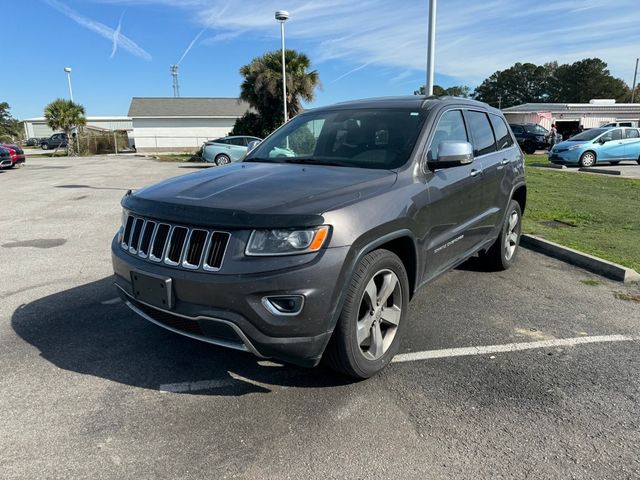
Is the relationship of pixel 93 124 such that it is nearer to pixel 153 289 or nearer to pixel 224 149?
pixel 224 149

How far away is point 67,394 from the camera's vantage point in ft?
9.99

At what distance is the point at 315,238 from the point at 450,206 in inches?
66.8

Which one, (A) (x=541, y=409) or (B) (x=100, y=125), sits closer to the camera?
(A) (x=541, y=409)

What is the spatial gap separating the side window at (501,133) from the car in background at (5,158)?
74.6 feet

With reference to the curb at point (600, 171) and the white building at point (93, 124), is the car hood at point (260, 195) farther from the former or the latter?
the white building at point (93, 124)

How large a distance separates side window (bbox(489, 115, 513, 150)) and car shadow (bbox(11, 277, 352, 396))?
3.43 meters

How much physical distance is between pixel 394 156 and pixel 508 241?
2.74 m

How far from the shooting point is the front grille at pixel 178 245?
2.69m

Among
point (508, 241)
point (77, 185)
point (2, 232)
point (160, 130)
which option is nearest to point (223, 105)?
point (160, 130)

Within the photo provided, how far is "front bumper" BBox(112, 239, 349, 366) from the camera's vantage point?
257 cm

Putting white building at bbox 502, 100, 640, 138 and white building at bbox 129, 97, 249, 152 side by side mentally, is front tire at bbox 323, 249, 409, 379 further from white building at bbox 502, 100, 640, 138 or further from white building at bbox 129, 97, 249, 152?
white building at bbox 129, 97, 249, 152

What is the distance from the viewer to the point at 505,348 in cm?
369

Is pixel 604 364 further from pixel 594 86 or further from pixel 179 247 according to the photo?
pixel 594 86

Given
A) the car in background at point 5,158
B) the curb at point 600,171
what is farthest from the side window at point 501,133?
Result: the car in background at point 5,158
